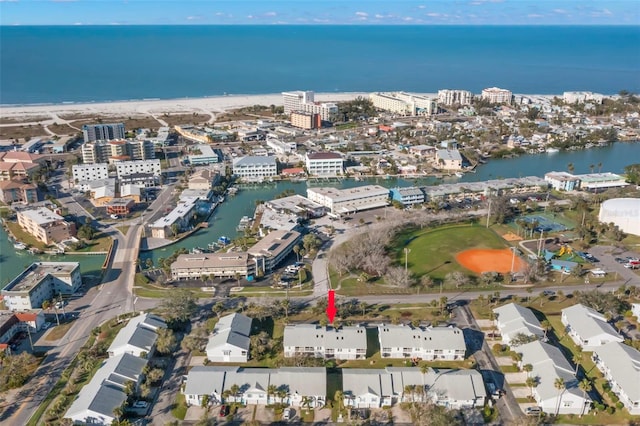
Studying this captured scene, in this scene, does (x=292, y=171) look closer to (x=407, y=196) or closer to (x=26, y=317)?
(x=407, y=196)

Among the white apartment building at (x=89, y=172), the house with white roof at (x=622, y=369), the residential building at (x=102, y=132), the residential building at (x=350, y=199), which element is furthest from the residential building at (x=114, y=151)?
the house with white roof at (x=622, y=369)

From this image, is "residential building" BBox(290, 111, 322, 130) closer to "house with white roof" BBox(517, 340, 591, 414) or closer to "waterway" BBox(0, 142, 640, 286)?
"waterway" BBox(0, 142, 640, 286)

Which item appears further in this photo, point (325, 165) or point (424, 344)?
point (325, 165)

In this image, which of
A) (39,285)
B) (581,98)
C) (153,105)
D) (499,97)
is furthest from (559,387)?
(153,105)

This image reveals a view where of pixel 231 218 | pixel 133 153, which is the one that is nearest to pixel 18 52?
pixel 133 153

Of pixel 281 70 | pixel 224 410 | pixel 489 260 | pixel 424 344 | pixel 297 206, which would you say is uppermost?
pixel 281 70
